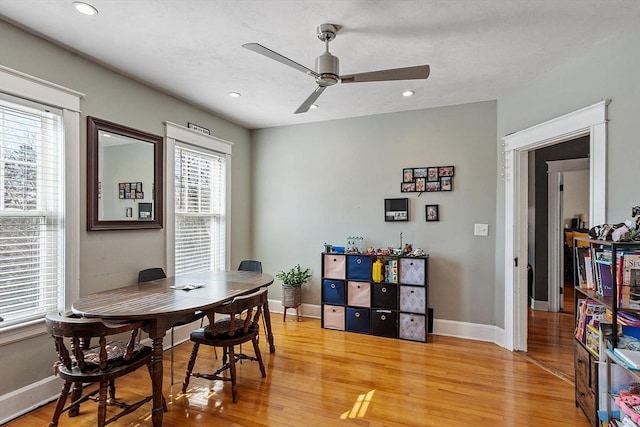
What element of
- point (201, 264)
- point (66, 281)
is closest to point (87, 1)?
point (66, 281)

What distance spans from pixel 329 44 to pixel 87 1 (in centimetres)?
159

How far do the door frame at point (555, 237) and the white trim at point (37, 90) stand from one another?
233 inches

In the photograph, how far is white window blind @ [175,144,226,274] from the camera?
3.86 m

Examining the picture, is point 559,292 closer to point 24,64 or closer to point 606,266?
point 606,266

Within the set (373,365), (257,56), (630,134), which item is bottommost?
(373,365)

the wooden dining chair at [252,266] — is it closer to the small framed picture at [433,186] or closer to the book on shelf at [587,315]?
the small framed picture at [433,186]

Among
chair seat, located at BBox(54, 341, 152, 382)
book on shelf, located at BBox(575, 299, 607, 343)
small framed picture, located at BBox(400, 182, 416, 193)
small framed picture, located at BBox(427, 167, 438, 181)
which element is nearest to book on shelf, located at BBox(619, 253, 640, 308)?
book on shelf, located at BBox(575, 299, 607, 343)

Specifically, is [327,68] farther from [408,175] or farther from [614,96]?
[408,175]

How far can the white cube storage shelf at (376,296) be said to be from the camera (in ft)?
12.4

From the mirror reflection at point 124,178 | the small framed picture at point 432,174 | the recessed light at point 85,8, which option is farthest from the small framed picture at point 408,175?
the recessed light at point 85,8

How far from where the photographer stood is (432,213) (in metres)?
4.02

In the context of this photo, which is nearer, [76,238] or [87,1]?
[87,1]

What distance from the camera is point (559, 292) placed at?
494 centimetres

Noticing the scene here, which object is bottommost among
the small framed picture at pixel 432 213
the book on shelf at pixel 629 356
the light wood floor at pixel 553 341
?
the light wood floor at pixel 553 341
